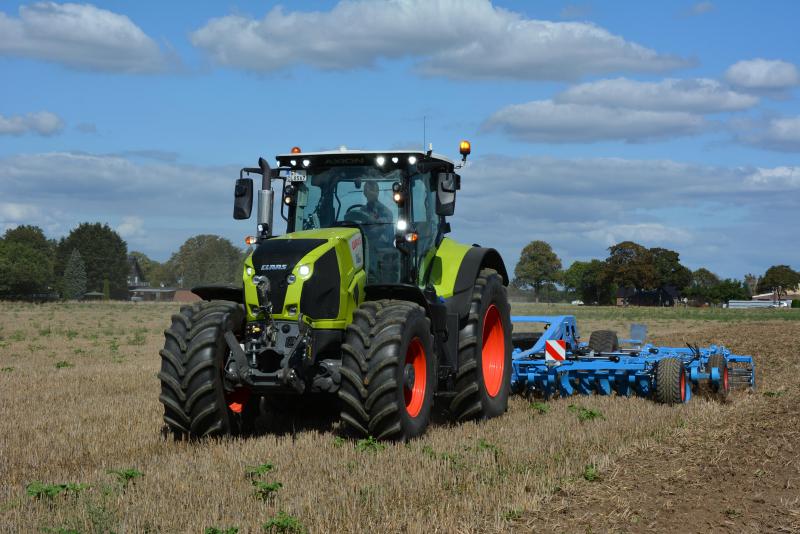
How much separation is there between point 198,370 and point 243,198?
1.96 m

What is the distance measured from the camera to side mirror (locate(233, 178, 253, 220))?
30.6ft

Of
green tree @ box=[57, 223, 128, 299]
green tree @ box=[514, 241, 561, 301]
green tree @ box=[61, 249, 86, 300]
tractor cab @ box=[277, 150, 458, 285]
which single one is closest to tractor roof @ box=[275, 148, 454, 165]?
tractor cab @ box=[277, 150, 458, 285]

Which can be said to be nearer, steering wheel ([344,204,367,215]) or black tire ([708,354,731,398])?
steering wheel ([344,204,367,215])

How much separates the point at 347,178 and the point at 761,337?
16.2 meters

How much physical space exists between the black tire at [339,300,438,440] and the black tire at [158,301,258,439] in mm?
1100

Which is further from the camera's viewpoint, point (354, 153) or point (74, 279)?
point (74, 279)

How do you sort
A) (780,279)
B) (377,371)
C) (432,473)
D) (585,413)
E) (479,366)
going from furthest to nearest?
(780,279) < (585,413) < (479,366) < (377,371) < (432,473)

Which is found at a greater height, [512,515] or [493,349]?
[493,349]

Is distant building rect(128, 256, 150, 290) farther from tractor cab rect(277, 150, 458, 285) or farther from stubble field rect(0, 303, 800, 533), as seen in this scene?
tractor cab rect(277, 150, 458, 285)

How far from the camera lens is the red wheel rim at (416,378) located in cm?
888

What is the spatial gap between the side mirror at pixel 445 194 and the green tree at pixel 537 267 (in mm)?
113895

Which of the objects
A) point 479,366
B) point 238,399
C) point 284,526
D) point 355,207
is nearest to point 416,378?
point 479,366

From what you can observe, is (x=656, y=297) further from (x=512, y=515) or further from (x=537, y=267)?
(x=512, y=515)

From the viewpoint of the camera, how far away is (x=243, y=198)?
30.7 feet
